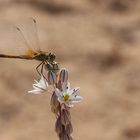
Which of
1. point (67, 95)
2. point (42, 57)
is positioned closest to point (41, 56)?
point (42, 57)

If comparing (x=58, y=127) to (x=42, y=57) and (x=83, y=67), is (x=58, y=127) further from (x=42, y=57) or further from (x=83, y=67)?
(x=83, y=67)

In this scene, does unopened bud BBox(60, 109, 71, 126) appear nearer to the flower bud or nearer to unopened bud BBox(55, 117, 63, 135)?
unopened bud BBox(55, 117, 63, 135)

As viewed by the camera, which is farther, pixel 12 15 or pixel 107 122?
pixel 12 15

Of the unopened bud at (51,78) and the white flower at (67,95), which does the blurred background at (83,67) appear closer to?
the white flower at (67,95)

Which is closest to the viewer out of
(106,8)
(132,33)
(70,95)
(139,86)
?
(70,95)

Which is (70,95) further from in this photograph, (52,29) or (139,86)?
(52,29)

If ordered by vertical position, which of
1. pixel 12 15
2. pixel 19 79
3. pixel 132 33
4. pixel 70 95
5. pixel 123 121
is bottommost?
pixel 70 95

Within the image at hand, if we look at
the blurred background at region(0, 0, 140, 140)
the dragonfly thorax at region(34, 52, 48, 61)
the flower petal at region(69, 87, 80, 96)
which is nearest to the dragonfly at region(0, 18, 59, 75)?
the dragonfly thorax at region(34, 52, 48, 61)

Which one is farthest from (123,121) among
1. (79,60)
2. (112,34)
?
(112,34)
